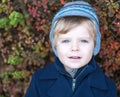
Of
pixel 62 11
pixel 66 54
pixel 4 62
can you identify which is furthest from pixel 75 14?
pixel 4 62

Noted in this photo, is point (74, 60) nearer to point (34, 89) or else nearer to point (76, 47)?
point (76, 47)

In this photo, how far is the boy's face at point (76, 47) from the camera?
299 cm

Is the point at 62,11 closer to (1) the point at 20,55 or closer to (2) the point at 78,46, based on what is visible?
(2) the point at 78,46

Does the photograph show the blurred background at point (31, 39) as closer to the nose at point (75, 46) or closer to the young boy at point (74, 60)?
the young boy at point (74, 60)

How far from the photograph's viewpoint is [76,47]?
298 cm

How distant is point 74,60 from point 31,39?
856 millimetres

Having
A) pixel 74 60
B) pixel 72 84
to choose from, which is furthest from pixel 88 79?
pixel 74 60

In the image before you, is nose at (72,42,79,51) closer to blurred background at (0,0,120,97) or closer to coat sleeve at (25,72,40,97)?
coat sleeve at (25,72,40,97)

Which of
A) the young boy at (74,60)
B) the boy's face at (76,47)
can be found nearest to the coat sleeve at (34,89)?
the young boy at (74,60)

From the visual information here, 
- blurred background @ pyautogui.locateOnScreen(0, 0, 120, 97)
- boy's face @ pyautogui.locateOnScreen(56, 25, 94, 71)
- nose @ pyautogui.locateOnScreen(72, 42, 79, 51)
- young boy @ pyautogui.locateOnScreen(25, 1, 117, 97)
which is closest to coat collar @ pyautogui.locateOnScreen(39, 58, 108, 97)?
young boy @ pyautogui.locateOnScreen(25, 1, 117, 97)

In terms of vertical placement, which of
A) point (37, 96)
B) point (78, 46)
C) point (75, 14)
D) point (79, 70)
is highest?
point (75, 14)

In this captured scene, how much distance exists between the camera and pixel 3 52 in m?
3.88

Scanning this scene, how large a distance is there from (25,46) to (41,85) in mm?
629

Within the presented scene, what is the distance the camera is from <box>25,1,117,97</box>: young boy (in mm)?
3000
